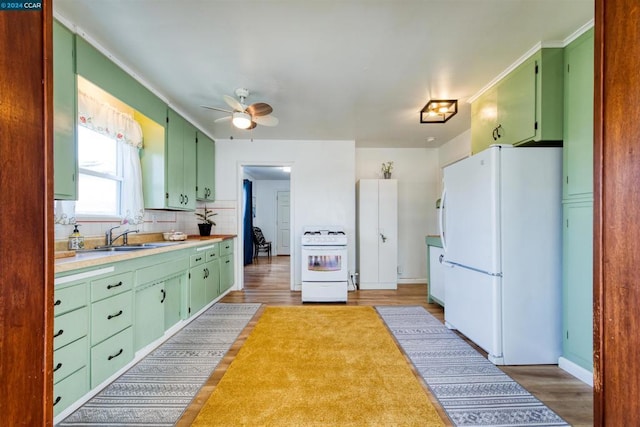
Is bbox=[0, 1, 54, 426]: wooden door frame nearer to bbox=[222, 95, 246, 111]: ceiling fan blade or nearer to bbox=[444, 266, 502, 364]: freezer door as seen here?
bbox=[222, 95, 246, 111]: ceiling fan blade

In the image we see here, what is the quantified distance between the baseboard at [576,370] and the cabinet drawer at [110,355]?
318 cm

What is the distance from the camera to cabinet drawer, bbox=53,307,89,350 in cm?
145

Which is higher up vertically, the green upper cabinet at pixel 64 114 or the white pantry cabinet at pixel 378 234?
the green upper cabinet at pixel 64 114

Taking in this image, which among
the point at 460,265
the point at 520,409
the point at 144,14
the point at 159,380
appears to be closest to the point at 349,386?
the point at 520,409

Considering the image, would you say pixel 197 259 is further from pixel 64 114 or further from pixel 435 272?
pixel 435 272

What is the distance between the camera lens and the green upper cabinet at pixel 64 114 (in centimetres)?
171

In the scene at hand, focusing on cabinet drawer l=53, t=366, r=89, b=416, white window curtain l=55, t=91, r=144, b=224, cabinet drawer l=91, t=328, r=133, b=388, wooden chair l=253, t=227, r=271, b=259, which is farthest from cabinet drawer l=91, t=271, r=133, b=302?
wooden chair l=253, t=227, r=271, b=259

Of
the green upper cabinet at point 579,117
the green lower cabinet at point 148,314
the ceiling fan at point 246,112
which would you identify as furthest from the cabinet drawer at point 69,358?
the green upper cabinet at point 579,117

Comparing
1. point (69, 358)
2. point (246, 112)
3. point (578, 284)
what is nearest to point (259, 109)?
point (246, 112)

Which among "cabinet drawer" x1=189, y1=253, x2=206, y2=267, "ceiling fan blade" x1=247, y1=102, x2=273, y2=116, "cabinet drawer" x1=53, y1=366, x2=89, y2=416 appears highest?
"ceiling fan blade" x1=247, y1=102, x2=273, y2=116

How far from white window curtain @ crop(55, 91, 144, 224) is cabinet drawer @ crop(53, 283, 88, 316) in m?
0.86

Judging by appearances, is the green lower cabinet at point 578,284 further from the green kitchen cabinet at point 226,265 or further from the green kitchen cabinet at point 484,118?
the green kitchen cabinet at point 226,265

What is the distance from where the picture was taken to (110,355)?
6.04 feet

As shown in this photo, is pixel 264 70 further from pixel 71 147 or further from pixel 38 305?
pixel 38 305
